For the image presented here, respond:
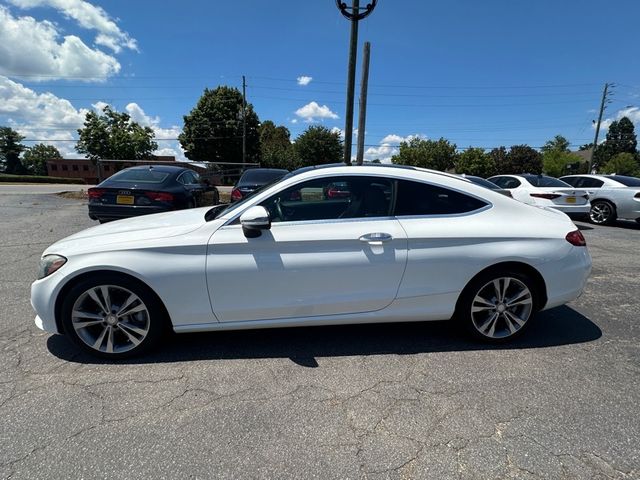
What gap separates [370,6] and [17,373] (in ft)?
30.0

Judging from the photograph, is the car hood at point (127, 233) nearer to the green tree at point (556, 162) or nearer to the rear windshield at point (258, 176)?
the rear windshield at point (258, 176)

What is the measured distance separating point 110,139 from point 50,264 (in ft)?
178

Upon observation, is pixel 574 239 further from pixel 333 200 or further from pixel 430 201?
pixel 333 200

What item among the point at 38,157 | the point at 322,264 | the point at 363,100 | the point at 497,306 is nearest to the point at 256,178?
the point at 363,100

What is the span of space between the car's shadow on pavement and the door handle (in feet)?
3.11

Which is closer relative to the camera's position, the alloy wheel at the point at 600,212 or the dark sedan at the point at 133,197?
the dark sedan at the point at 133,197

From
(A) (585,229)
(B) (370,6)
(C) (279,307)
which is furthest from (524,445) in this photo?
(A) (585,229)

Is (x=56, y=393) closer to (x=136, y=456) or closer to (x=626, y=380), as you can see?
(x=136, y=456)

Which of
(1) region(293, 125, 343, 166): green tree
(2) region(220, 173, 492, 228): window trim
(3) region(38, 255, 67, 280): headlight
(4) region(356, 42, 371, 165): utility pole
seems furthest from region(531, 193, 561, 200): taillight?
(1) region(293, 125, 343, 166): green tree

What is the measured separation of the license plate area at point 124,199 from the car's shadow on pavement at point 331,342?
3.63 metres

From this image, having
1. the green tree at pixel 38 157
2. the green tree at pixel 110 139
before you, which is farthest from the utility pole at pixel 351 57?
the green tree at pixel 38 157

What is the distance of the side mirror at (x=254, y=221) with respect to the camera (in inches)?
106

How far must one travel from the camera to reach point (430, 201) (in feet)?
10.1

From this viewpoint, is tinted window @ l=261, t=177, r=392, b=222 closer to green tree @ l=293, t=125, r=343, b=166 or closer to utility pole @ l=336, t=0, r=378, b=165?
utility pole @ l=336, t=0, r=378, b=165
